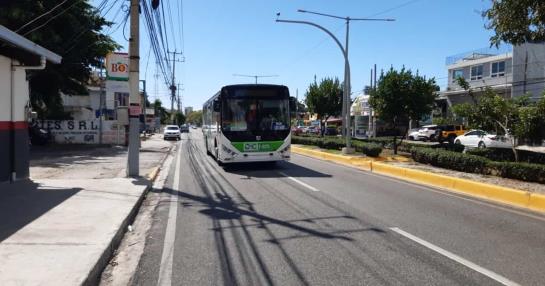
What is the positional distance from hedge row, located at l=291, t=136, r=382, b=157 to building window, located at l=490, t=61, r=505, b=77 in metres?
26.1

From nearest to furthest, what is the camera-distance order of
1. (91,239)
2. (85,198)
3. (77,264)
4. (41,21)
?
1. (77,264)
2. (91,239)
3. (85,198)
4. (41,21)

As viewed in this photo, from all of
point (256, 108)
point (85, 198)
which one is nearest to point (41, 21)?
point (256, 108)

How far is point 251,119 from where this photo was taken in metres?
17.4

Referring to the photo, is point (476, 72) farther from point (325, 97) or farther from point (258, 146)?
point (258, 146)

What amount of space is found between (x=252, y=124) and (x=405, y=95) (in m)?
8.54

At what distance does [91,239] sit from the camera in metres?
6.78

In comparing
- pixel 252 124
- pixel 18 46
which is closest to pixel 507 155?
pixel 252 124

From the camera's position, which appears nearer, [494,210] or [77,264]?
[77,264]

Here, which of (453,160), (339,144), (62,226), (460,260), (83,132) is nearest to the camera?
(460,260)

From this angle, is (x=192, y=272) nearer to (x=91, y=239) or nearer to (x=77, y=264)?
(x=77, y=264)

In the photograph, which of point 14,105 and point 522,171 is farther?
point 522,171

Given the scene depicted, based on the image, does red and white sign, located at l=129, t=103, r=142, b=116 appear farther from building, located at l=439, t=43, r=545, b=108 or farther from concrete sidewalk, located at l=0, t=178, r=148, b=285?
building, located at l=439, t=43, r=545, b=108

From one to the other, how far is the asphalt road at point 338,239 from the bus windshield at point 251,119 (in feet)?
16.2

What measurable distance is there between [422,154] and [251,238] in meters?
12.2
